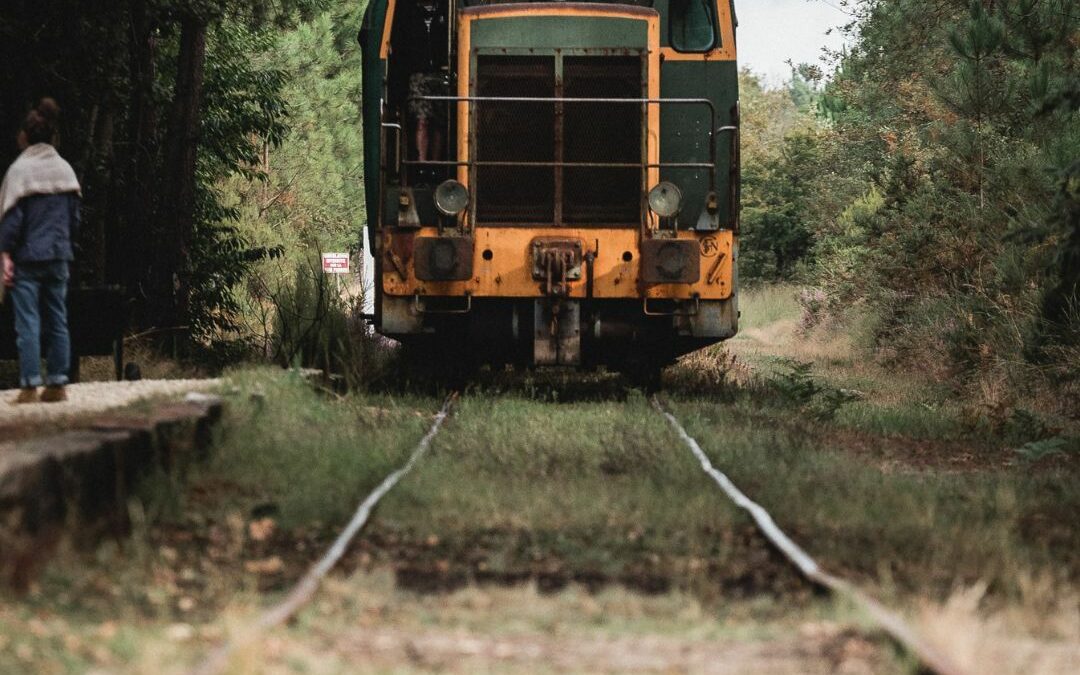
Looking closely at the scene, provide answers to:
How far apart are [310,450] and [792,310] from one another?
98.6ft

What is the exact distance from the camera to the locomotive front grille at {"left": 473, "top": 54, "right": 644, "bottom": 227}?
38.3ft

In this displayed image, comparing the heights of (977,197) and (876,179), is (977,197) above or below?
below

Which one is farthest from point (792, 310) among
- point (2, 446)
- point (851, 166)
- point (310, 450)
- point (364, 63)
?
point (2, 446)

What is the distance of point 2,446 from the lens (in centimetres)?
568

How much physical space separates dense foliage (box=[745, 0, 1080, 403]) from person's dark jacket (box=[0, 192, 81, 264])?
211 inches

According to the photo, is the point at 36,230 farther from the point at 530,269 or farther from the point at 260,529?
the point at 530,269

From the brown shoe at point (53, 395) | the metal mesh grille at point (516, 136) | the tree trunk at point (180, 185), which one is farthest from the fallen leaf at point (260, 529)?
the tree trunk at point (180, 185)

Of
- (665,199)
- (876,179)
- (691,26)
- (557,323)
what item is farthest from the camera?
(876,179)

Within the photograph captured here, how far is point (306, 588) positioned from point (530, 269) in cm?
690

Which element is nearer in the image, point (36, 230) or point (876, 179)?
point (36, 230)

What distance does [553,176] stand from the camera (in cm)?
1169

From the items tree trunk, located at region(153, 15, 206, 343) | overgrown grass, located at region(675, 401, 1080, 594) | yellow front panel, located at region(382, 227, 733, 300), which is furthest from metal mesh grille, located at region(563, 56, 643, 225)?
tree trunk, located at region(153, 15, 206, 343)

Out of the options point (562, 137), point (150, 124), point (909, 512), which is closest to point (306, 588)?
point (909, 512)

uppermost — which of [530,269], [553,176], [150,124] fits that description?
[150,124]
